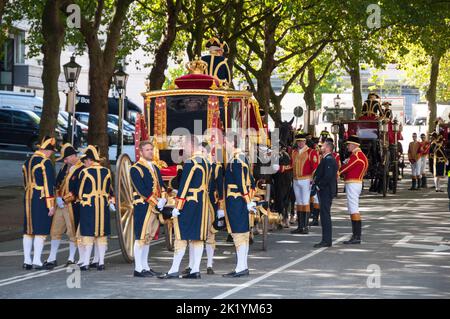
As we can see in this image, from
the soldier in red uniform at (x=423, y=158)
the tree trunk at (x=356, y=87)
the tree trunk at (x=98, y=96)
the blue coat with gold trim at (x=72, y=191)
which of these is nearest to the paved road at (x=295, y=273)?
the blue coat with gold trim at (x=72, y=191)

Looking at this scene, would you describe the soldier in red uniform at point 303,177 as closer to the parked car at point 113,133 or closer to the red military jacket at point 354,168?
the red military jacket at point 354,168

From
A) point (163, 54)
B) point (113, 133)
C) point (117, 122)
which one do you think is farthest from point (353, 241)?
point (117, 122)

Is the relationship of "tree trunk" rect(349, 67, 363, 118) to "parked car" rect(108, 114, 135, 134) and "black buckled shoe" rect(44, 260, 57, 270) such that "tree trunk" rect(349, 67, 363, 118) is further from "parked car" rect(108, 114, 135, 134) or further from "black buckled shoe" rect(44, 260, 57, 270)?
"black buckled shoe" rect(44, 260, 57, 270)

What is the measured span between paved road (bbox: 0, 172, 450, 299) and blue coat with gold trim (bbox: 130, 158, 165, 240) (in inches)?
29.7

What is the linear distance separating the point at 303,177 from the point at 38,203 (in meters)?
7.29

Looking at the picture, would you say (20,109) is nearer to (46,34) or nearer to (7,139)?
(7,139)

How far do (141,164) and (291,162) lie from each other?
751 cm

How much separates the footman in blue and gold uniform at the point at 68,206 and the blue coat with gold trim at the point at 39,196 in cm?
17

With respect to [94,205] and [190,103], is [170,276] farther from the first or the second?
[190,103]

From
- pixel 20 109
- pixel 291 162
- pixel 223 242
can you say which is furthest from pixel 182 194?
pixel 20 109

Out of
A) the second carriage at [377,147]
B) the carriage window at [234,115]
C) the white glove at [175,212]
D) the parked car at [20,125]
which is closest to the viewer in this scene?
the white glove at [175,212]

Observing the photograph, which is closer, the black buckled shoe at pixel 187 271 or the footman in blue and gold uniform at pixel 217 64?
the black buckled shoe at pixel 187 271

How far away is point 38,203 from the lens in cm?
1630

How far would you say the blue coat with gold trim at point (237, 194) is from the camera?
51.0ft
